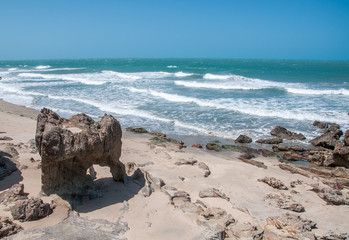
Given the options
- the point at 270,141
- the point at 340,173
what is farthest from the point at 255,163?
the point at 270,141

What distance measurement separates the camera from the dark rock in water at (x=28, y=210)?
4.87 metres

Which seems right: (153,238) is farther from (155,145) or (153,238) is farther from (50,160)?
(155,145)

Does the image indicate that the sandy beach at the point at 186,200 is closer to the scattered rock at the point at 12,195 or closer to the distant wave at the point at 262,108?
the scattered rock at the point at 12,195

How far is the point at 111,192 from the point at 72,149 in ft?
4.58

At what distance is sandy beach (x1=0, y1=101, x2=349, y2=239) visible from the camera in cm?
521

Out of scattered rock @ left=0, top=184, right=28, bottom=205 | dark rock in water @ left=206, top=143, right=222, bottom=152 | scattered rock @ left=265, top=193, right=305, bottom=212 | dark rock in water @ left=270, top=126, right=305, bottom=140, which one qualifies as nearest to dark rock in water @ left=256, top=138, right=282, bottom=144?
dark rock in water @ left=270, top=126, right=305, bottom=140

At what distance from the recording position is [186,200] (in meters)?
6.52

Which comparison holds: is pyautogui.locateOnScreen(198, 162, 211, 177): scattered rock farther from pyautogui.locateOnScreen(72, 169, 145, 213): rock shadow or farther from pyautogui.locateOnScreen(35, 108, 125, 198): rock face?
pyautogui.locateOnScreen(35, 108, 125, 198): rock face

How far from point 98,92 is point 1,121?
1549 cm

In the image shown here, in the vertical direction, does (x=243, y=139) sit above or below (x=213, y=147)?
above

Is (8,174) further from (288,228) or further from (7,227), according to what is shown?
(288,228)

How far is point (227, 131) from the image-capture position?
1534 cm

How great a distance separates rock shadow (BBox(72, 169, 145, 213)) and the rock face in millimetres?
230

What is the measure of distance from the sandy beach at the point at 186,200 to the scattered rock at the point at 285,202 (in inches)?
1.8
